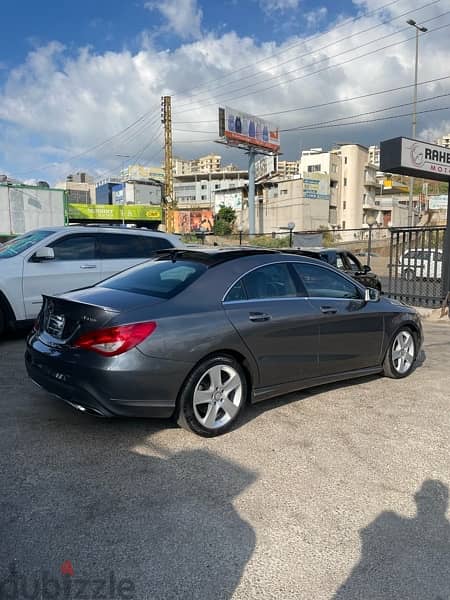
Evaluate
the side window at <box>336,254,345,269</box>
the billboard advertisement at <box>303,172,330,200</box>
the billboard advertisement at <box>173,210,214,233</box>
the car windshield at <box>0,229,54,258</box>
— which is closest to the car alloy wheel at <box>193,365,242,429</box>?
the car windshield at <box>0,229,54,258</box>

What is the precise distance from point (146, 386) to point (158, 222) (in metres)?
79.6

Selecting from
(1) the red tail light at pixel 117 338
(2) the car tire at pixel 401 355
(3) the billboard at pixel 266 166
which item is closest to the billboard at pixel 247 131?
(3) the billboard at pixel 266 166

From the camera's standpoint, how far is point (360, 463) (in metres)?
3.63

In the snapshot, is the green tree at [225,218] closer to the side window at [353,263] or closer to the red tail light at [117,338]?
the side window at [353,263]

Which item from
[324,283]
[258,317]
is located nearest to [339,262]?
A: [324,283]

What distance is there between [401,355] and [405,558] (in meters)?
3.52

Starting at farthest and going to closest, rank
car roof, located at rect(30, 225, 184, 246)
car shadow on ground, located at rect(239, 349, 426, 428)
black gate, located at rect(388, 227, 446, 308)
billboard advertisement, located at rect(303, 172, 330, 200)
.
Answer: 1. billboard advertisement, located at rect(303, 172, 330, 200)
2. black gate, located at rect(388, 227, 446, 308)
3. car roof, located at rect(30, 225, 184, 246)
4. car shadow on ground, located at rect(239, 349, 426, 428)

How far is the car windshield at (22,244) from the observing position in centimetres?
734

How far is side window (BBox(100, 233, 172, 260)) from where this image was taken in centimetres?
807

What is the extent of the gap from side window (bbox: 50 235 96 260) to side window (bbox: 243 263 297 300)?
420cm

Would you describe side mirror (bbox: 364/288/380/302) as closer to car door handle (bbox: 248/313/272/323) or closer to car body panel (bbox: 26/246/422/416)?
car body panel (bbox: 26/246/422/416)

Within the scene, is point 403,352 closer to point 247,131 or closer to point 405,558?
point 405,558

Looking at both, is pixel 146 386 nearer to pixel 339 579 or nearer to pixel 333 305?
→ pixel 339 579

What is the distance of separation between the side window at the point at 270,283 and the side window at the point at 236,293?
5 cm
